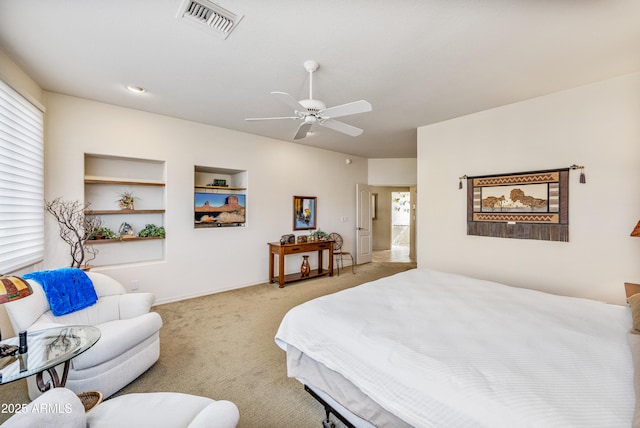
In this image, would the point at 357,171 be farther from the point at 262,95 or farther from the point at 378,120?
the point at 262,95

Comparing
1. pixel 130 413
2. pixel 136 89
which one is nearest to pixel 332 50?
pixel 136 89

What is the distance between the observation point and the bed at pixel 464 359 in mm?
1041

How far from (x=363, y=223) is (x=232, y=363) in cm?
486

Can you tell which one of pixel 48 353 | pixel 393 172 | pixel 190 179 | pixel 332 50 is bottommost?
pixel 48 353

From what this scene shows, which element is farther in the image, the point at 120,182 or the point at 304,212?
the point at 304,212

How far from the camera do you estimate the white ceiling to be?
1.82m

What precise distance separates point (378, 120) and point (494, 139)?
154 centimetres

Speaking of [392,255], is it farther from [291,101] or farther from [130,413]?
[130,413]

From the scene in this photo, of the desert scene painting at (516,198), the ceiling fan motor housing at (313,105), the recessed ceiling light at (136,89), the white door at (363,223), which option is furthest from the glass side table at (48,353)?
the white door at (363,223)

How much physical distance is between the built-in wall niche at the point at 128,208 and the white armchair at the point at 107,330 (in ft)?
4.44

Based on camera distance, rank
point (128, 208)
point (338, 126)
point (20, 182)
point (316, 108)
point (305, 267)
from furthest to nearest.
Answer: point (305, 267)
point (128, 208)
point (338, 126)
point (20, 182)
point (316, 108)

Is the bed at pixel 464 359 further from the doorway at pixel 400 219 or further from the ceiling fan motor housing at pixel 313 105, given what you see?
the doorway at pixel 400 219

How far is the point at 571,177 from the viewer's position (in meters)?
2.95

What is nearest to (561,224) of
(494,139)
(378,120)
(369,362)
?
(494,139)
